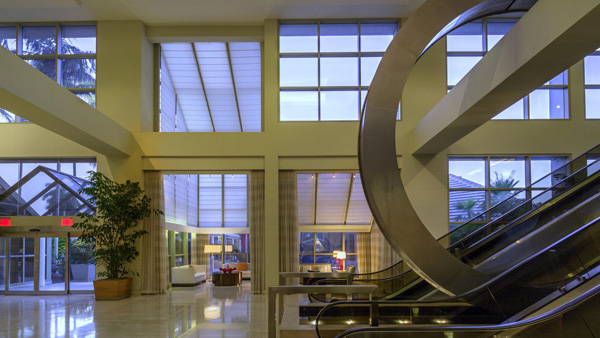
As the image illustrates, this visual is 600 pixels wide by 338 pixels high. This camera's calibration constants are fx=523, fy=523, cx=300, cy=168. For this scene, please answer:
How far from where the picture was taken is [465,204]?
14.7 metres

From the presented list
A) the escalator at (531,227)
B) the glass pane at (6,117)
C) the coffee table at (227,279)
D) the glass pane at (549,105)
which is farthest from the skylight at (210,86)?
the escalator at (531,227)

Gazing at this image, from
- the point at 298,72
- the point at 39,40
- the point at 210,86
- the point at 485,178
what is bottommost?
the point at 485,178

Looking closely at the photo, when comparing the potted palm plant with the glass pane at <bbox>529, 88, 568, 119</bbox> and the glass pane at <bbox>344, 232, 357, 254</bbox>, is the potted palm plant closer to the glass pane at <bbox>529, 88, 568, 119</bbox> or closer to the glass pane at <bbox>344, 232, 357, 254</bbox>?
the glass pane at <bbox>344, 232, 357, 254</bbox>

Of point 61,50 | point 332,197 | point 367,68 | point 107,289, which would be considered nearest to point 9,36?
point 61,50

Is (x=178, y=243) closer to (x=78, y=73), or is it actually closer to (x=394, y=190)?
(x=78, y=73)

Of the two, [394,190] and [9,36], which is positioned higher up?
[9,36]

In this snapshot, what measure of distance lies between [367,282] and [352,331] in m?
6.48

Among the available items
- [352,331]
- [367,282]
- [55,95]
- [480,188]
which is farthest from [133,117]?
[352,331]

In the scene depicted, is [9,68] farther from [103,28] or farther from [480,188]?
[480,188]

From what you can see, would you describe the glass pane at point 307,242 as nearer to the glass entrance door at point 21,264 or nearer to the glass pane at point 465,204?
the glass pane at point 465,204

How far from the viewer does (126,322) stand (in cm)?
951

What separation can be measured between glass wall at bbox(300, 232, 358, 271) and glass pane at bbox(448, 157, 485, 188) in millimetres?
6522

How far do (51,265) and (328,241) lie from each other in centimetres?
989

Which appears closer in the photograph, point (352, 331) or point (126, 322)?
point (352, 331)
